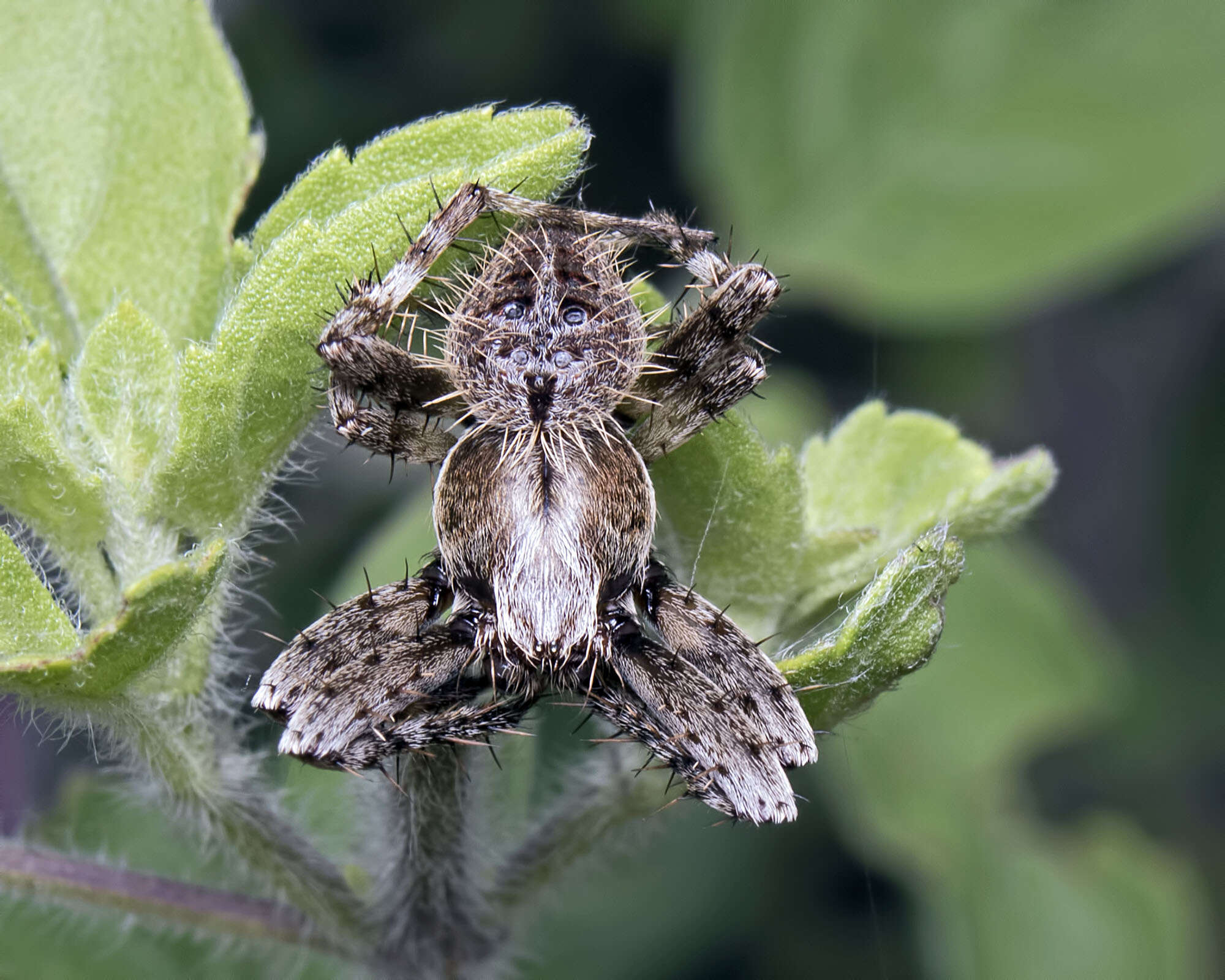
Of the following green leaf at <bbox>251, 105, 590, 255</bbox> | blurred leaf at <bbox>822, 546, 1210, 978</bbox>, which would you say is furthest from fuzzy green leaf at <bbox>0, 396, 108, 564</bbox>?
blurred leaf at <bbox>822, 546, 1210, 978</bbox>

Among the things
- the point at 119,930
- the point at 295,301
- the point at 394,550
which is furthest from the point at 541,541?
the point at 119,930

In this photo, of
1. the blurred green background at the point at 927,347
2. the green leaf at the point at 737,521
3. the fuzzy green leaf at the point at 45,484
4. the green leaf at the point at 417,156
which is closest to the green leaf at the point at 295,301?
the green leaf at the point at 417,156

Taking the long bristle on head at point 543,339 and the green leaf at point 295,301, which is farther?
the long bristle on head at point 543,339

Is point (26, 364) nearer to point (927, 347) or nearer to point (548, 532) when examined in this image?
point (548, 532)

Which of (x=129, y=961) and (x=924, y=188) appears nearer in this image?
(x=129, y=961)

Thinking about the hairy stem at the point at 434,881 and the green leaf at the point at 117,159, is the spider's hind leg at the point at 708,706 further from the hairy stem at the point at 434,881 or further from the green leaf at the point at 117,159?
the green leaf at the point at 117,159

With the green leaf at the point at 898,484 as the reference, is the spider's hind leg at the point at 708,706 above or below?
below

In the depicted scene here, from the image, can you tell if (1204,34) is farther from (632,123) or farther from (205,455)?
(205,455)

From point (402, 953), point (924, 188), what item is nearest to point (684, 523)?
point (402, 953)
